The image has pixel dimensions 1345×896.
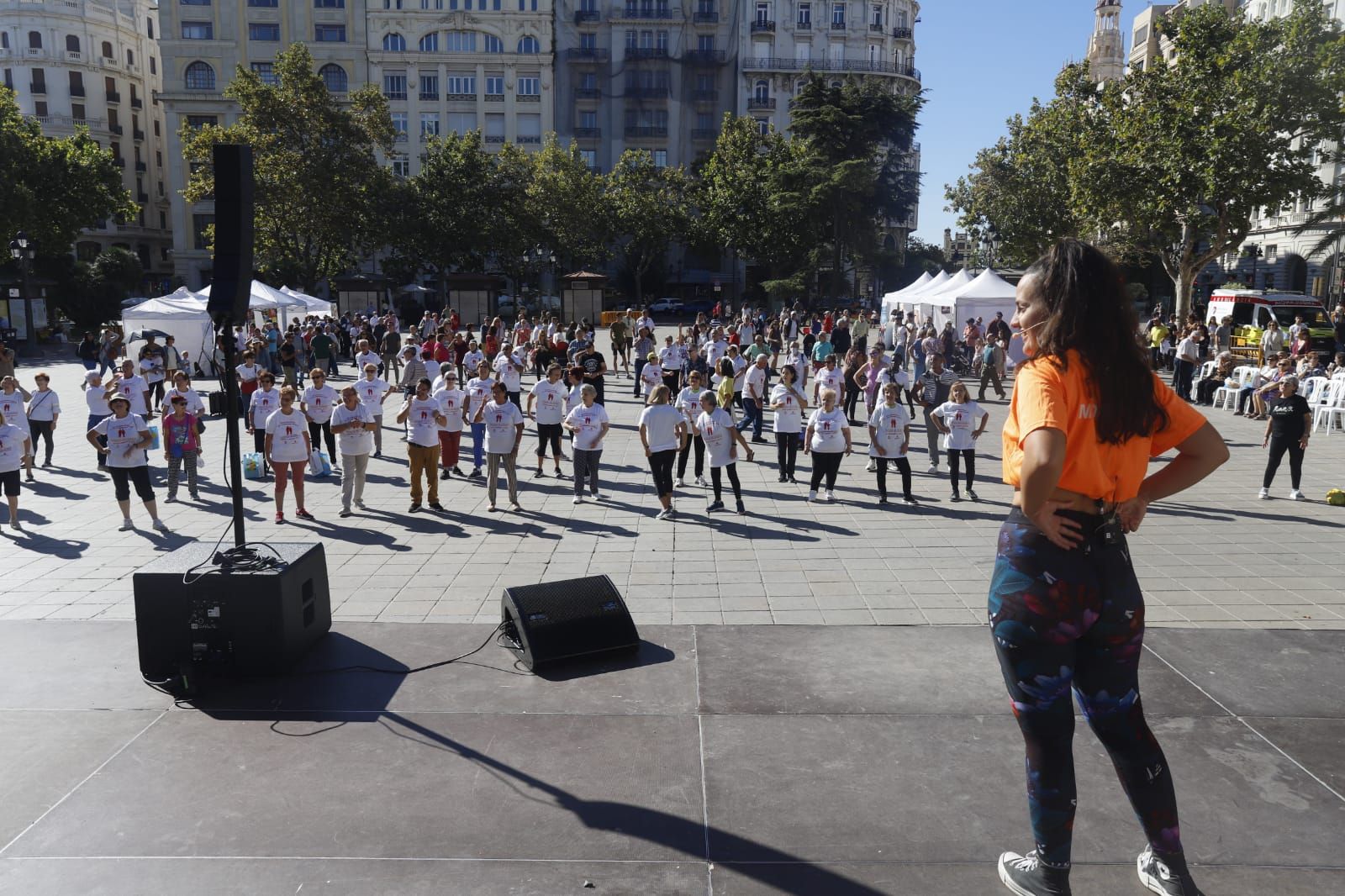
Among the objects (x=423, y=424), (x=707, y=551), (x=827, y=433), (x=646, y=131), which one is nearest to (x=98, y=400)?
(x=423, y=424)

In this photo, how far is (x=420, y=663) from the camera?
631 centimetres

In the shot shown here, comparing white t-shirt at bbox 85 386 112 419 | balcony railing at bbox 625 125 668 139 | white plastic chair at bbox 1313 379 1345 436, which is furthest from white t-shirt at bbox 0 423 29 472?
balcony railing at bbox 625 125 668 139

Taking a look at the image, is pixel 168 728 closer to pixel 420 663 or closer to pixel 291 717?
pixel 291 717

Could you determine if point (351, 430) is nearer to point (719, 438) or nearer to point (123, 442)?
point (123, 442)

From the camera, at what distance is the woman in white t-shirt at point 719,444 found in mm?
11312

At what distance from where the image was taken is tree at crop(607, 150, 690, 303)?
195 ft

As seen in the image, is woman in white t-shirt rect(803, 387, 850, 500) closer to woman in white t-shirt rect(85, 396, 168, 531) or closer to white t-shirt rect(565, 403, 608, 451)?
white t-shirt rect(565, 403, 608, 451)

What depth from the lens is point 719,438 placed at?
37.4 feet

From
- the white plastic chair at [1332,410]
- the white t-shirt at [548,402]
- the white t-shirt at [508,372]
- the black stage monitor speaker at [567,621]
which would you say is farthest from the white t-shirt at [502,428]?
the white plastic chair at [1332,410]

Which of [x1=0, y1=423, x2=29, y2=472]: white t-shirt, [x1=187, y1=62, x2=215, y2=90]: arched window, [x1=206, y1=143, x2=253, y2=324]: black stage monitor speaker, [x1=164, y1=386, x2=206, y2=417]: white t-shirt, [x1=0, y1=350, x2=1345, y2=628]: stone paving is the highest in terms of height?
[x1=187, y1=62, x2=215, y2=90]: arched window

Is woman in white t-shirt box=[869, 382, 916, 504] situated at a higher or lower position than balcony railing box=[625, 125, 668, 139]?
lower

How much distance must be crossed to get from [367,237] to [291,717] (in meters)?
41.9

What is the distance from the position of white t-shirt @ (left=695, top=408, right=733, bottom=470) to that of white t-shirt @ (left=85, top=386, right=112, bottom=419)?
28.2 feet

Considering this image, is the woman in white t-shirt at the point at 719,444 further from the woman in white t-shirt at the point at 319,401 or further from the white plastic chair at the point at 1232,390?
the white plastic chair at the point at 1232,390
